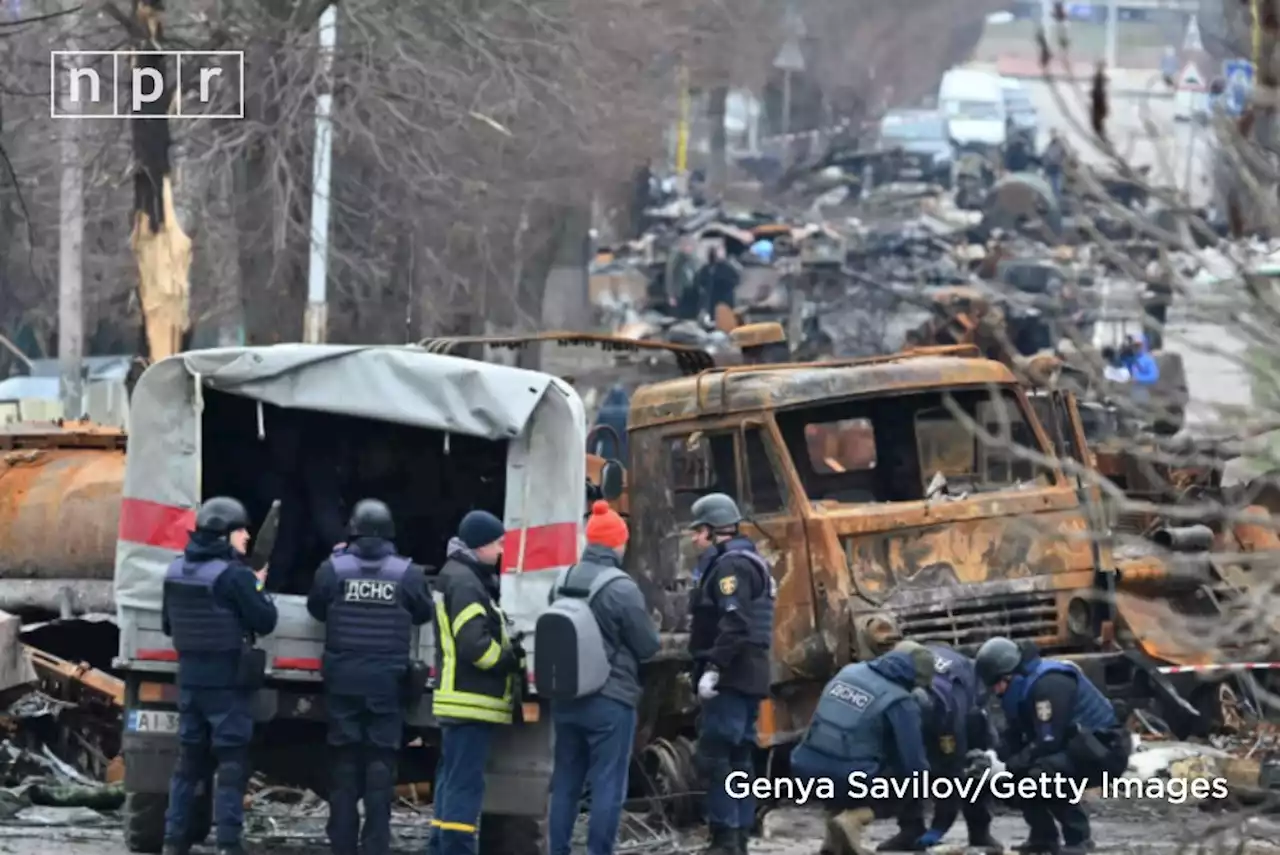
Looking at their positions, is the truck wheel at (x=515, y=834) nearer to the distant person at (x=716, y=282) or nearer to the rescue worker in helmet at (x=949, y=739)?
the rescue worker in helmet at (x=949, y=739)

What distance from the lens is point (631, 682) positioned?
11.1 m

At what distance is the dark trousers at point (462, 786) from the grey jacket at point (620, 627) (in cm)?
59

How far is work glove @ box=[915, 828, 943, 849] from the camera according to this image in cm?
1193

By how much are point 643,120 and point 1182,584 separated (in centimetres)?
3109

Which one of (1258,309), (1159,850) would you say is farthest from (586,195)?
(1258,309)

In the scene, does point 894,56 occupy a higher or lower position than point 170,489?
higher

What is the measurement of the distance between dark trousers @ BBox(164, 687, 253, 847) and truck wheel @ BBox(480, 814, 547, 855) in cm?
113

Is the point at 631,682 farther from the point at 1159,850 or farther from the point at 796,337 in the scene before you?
the point at 796,337

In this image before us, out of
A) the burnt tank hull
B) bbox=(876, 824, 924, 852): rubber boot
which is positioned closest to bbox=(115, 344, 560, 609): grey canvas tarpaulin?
bbox=(876, 824, 924, 852): rubber boot

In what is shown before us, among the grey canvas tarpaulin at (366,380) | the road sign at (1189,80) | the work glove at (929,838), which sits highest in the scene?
the road sign at (1189,80)

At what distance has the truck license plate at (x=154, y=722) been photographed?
38.2 ft

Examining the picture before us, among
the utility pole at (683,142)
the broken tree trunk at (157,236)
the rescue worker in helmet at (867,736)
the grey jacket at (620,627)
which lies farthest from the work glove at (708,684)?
the utility pole at (683,142)

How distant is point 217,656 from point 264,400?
134 cm

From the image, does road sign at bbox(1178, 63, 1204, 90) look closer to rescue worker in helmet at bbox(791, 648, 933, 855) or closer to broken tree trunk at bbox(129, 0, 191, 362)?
rescue worker in helmet at bbox(791, 648, 933, 855)
